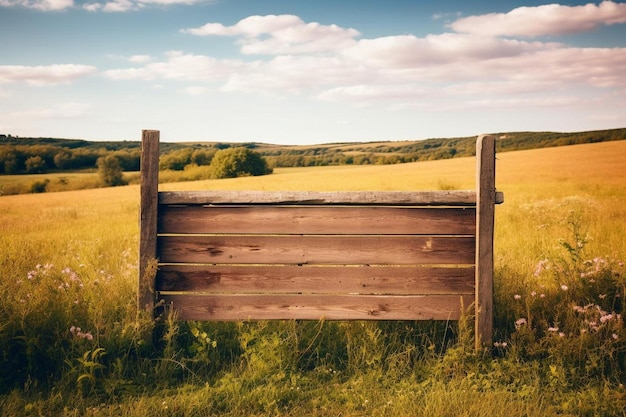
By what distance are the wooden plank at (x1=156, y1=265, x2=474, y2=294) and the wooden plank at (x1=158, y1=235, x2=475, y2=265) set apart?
0.08m

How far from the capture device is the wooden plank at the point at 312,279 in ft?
15.0

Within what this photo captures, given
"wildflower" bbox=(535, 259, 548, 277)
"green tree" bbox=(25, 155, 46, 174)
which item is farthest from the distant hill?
"wildflower" bbox=(535, 259, 548, 277)

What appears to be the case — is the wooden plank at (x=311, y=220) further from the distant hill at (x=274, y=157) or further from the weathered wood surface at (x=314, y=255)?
the distant hill at (x=274, y=157)

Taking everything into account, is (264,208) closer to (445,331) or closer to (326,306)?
(326,306)

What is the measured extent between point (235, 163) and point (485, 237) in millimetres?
64234

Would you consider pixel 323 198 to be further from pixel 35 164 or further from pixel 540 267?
pixel 35 164

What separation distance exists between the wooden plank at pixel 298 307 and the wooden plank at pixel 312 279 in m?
0.07

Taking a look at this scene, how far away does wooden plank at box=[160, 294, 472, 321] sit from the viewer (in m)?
4.55

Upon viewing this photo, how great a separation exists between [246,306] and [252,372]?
26.9 inches

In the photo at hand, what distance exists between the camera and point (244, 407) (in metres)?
3.61

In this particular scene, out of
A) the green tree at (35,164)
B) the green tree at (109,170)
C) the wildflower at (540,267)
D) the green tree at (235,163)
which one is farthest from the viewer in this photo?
the green tree at (235,163)

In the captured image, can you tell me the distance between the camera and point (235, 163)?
67.1 meters

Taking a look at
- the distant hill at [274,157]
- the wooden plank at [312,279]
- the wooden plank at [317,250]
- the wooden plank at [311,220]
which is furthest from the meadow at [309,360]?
the distant hill at [274,157]

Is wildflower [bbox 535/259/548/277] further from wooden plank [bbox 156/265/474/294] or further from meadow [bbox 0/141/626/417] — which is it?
wooden plank [bbox 156/265/474/294]
